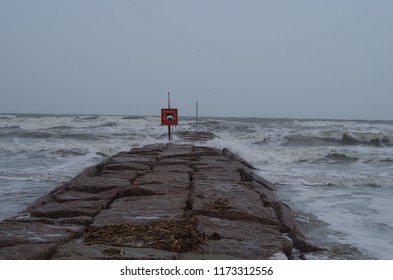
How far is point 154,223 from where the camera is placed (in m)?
3.35

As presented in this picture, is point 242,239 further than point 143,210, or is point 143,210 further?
point 143,210

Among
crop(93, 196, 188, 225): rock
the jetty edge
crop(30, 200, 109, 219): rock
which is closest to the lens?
the jetty edge

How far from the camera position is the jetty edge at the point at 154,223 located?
9.14 feet

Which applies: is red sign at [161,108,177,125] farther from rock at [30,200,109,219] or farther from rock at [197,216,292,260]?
rock at [197,216,292,260]

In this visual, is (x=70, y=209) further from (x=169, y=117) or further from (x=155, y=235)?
(x=169, y=117)

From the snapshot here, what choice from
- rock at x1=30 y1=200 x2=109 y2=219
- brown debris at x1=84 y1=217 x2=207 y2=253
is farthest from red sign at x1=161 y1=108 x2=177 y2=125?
brown debris at x1=84 y1=217 x2=207 y2=253

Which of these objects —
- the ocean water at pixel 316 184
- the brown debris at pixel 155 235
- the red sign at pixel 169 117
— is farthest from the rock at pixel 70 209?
the red sign at pixel 169 117

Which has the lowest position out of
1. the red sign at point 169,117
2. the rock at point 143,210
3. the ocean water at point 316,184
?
the ocean water at point 316,184

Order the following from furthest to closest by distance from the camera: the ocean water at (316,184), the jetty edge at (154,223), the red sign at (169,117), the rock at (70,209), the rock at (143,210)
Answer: the red sign at (169,117) < the ocean water at (316,184) < the rock at (70,209) < the rock at (143,210) < the jetty edge at (154,223)

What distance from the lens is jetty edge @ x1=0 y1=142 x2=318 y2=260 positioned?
279 centimetres

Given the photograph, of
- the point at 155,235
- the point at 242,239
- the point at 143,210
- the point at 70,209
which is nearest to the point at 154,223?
the point at 155,235

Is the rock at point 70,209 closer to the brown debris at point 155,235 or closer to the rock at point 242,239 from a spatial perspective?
the brown debris at point 155,235

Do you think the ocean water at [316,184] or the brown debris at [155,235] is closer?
the brown debris at [155,235]

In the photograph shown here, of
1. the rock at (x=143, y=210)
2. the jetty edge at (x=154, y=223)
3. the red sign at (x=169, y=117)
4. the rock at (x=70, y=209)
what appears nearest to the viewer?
the jetty edge at (x=154, y=223)
